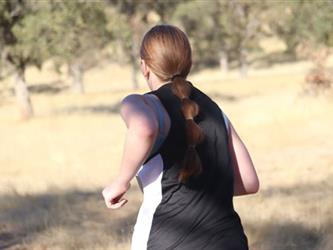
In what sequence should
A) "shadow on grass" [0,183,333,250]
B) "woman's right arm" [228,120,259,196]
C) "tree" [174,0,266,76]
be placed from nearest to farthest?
"woman's right arm" [228,120,259,196] < "shadow on grass" [0,183,333,250] < "tree" [174,0,266,76]

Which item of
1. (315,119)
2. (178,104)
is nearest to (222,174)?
(178,104)

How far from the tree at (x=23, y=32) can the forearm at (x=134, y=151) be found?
18566 mm

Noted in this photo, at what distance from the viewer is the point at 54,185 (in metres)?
9.84

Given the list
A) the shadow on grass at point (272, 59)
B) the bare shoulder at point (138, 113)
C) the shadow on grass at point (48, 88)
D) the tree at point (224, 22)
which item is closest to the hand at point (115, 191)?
the bare shoulder at point (138, 113)

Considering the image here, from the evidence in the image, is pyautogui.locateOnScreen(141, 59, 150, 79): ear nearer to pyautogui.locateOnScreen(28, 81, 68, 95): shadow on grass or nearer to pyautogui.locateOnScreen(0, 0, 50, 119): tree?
pyautogui.locateOnScreen(0, 0, 50, 119): tree

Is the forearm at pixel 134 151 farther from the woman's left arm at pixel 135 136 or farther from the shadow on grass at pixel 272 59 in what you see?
the shadow on grass at pixel 272 59

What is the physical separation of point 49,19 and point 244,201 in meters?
14.3

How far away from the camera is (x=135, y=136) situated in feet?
8.22

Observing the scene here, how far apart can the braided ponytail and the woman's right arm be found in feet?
0.81

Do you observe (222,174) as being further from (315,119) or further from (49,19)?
(49,19)

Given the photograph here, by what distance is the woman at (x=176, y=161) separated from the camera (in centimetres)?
258

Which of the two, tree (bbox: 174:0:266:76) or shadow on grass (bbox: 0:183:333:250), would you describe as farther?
tree (bbox: 174:0:266:76)

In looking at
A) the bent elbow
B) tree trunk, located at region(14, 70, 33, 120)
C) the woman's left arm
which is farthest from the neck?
tree trunk, located at region(14, 70, 33, 120)

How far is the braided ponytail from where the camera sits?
8.53ft
